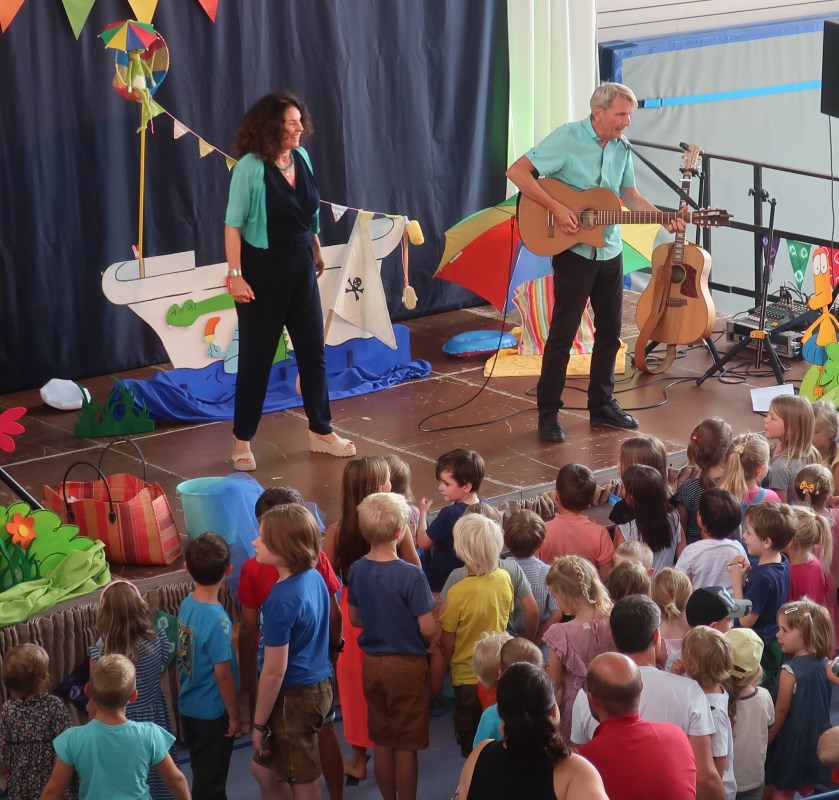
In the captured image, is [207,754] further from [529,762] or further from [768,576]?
[768,576]

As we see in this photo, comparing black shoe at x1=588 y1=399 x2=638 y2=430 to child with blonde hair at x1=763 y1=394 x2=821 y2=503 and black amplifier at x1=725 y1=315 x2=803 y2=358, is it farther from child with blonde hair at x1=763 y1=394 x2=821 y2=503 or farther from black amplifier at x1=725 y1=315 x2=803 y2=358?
black amplifier at x1=725 y1=315 x2=803 y2=358

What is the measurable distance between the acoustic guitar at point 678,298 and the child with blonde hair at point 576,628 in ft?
9.69

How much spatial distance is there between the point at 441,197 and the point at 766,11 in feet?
10.5

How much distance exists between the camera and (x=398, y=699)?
143 inches

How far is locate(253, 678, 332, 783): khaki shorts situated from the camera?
11.6ft

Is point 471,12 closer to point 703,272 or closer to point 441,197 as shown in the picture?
point 441,197

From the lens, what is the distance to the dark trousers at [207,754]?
3703mm

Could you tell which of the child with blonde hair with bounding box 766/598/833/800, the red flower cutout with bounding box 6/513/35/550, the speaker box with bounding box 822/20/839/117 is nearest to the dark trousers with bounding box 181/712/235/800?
the red flower cutout with bounding box 6/513/35/550

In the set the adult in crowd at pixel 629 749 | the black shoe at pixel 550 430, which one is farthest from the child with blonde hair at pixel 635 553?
the black shoe at pixel 550 430

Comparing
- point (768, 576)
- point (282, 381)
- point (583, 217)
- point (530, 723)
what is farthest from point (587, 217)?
point (530, 723)

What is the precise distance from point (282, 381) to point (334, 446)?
1.10 m

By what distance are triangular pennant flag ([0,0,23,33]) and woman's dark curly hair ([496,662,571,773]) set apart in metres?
Result: 4.65

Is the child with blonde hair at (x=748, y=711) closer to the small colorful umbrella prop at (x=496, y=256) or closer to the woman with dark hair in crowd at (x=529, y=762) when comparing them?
the woman with dark hair in crowd at (x=529, y=762)

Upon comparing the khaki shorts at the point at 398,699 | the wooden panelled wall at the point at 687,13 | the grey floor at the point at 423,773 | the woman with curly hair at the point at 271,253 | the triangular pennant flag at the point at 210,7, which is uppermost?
the triangular pennant flag at the point at 210,7
